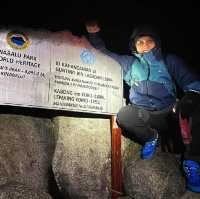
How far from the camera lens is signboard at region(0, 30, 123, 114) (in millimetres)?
5070

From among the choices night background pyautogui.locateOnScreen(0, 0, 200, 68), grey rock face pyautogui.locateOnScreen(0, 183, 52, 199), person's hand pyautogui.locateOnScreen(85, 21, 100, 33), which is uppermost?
night background pyautogui.locateOnScreen(0, 0, 200, 68)

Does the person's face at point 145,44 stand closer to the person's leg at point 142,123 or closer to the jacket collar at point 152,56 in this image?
the jacket collar at point 152,56

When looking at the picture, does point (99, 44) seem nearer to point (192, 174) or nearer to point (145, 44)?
point (145, 44)

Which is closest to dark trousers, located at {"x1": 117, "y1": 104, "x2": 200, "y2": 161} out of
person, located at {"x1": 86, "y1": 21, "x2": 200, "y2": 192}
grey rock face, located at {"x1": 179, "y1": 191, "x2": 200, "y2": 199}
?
person, located at {"x1": 86, "y1": 21, "x2": 200, "y2": 192}

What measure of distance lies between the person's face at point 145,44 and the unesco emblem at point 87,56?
0.85 metres

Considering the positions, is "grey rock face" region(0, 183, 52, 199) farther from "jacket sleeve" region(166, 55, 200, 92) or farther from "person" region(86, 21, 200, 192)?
"jacket sleeve" region(166, 55, 200, 92)

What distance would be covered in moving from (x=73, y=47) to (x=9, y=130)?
5.99 feet

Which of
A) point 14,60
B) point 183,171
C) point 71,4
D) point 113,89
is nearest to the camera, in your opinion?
point 14,60

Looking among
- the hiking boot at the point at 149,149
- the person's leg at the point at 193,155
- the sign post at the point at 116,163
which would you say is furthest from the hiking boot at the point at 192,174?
the sign post at the point at 116,163

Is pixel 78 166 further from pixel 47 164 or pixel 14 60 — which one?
pixel 14 60

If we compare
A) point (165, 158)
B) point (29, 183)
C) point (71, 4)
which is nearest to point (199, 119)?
point (165, 158)

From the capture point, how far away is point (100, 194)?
5.35 meters

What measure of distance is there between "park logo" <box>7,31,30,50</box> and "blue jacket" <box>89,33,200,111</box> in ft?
4.10

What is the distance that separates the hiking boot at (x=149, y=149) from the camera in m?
5.60
